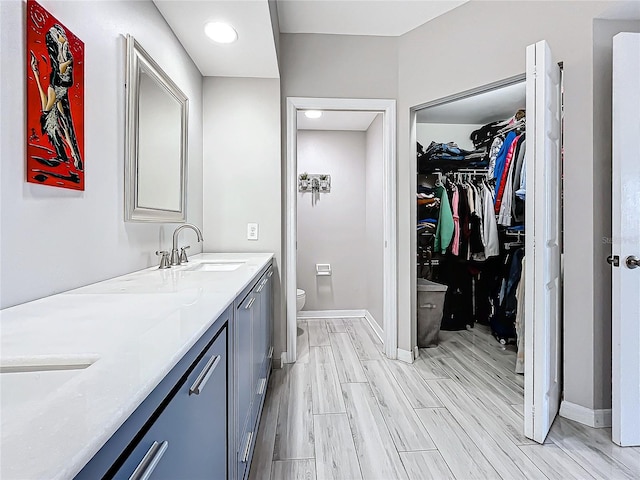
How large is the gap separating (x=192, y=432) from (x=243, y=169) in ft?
7.35

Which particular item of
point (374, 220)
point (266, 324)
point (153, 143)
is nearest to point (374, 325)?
point (374, 220)

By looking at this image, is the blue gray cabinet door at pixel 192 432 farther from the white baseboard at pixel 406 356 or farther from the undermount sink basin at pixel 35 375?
the white baseboard at pixel 406 356

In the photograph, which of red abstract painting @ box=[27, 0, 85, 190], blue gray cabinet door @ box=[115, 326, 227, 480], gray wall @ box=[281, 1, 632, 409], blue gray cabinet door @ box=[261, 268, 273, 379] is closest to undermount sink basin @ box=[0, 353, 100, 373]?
blue gray cabinet door @ box=[115, 326, 227, 480]

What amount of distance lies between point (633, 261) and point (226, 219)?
2.47 metres

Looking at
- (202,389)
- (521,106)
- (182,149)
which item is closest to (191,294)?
(202,389)

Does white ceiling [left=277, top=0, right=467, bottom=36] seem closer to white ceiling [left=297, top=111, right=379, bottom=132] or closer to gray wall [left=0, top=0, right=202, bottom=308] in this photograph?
white ceiling [left=297, top=111, right=379, bottom=132]

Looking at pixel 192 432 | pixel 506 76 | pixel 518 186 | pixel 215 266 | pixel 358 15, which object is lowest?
pixel 192 432

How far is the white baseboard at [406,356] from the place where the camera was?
2893mm

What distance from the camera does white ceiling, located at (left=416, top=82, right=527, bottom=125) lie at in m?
3.30

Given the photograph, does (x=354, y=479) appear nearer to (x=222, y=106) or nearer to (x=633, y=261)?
(x=633, y=261)

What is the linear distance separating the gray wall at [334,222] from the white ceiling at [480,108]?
3.05 feet

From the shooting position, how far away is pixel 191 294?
1137 mm

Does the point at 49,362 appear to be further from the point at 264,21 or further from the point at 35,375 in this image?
the point at 264,21

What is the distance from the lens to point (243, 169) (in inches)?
110
